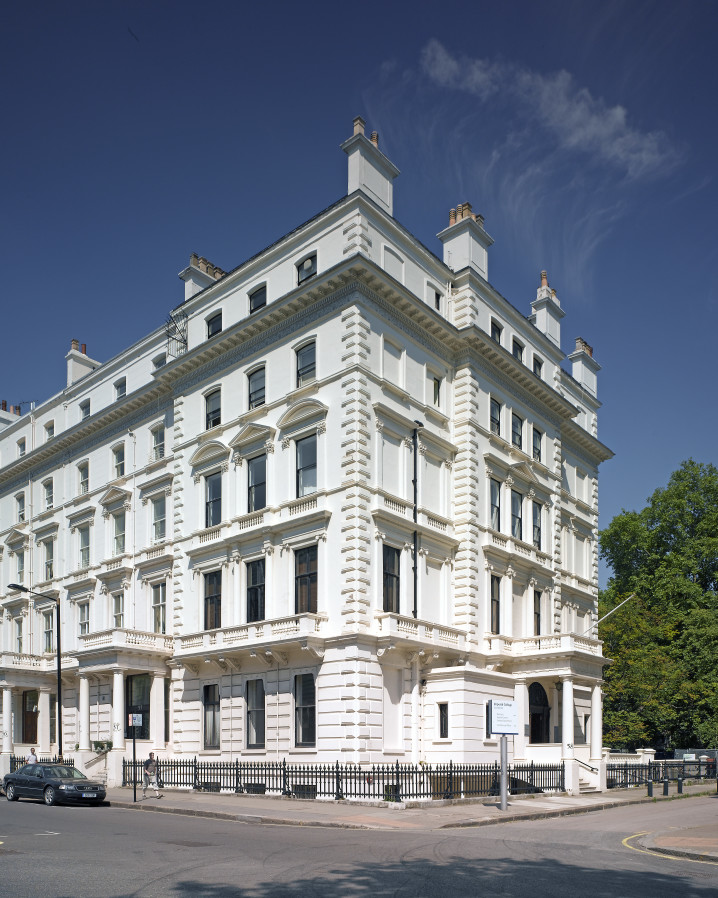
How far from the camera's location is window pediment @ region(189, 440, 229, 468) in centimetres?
3909

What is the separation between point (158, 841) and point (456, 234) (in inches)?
1241

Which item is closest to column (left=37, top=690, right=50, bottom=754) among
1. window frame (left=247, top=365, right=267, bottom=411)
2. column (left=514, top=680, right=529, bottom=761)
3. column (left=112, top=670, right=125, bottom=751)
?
column (left=112, top=670, right=125, bottom=751)

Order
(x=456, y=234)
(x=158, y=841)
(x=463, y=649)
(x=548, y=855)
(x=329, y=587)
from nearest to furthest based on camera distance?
(x=548, y=855) → (x=158, y=841) → (x=329, y=587) → (x=463, y=649) → (x=456, y=234)

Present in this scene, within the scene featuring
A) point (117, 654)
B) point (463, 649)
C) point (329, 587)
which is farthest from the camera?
point (117, 654)

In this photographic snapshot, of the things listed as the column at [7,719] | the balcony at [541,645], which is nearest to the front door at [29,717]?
the column at [7,719]

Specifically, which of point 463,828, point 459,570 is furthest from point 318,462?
point 463,828

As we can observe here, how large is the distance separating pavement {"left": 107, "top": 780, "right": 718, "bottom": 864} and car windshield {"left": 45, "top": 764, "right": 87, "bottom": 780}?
1589 millimetres

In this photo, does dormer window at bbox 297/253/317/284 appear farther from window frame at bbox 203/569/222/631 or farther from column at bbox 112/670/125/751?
column at bbox 112/670/125/751

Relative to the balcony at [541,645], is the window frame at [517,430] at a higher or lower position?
higher

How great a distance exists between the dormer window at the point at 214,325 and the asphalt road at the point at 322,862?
2311cm

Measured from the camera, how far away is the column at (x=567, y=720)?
3681 centimetres

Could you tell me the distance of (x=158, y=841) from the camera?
1927cm

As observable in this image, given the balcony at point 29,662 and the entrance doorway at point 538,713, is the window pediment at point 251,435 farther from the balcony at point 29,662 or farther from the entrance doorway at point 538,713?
the balcony at point 29,662

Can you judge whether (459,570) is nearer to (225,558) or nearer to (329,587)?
(329,587)
